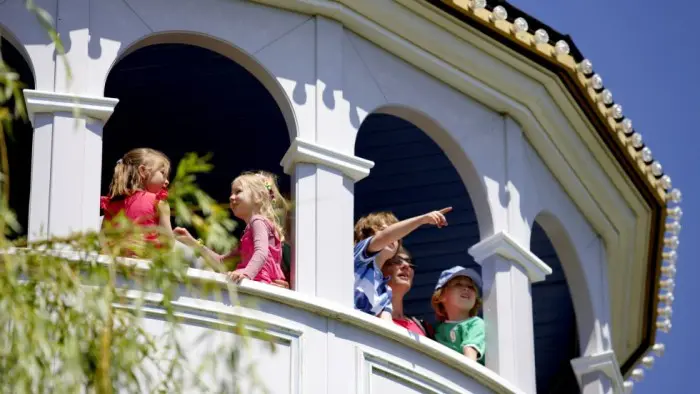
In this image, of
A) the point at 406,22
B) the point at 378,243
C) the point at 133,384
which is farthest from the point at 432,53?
the point at 133,384

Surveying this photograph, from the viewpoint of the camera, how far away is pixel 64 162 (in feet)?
58.7

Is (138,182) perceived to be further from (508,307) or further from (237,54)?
(508,307)

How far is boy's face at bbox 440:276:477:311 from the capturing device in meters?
19.5

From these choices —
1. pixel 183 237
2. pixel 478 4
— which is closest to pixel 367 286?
pixel 183 237

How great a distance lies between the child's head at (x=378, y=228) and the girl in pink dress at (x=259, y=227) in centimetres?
75

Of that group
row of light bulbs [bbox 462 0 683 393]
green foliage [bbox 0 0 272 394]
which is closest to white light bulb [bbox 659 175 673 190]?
row of light bulbs [bbox 462 0 683 393]

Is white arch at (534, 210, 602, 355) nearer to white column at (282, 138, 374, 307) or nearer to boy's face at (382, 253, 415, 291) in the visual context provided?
boy's face at (382, 253, 415, 291)

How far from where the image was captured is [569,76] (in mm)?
20094

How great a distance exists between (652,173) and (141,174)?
5.05m

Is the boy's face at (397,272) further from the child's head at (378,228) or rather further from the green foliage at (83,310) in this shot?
the green foliage at (83,310)

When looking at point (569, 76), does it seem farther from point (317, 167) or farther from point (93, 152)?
point (93, 152)

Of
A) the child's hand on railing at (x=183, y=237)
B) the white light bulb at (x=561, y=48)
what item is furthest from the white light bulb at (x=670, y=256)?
the child's hand on railing at (x=183, y=237)

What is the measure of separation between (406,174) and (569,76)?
9.17 ft

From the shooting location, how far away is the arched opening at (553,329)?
891 inches
